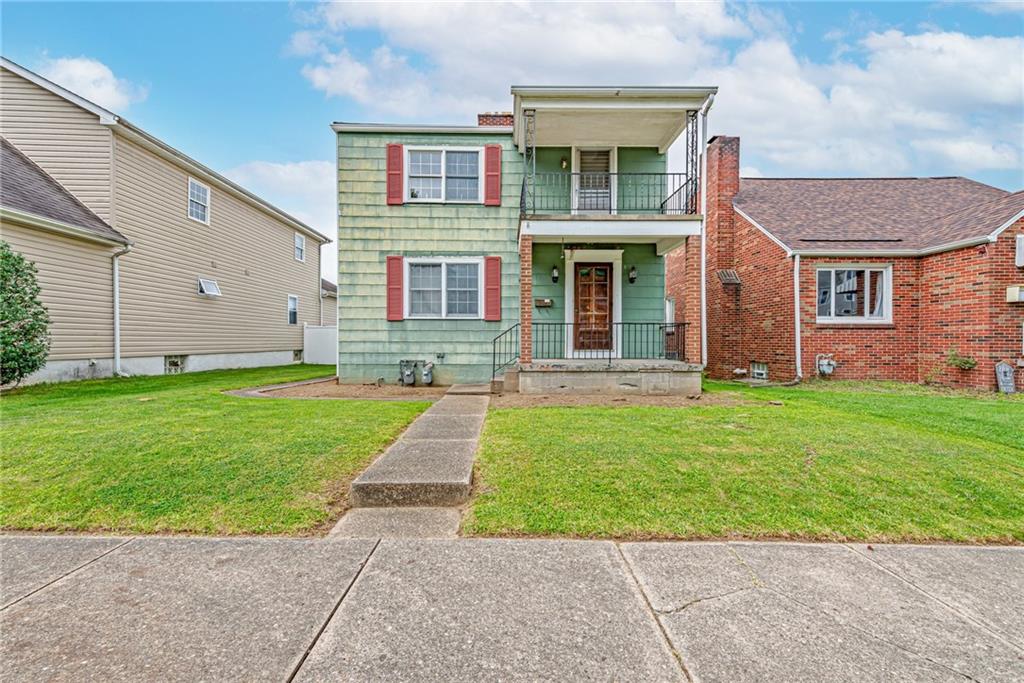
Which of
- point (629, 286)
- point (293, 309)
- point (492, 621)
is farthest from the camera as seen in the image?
point (293, 309)

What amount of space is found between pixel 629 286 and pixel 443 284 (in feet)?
14.4

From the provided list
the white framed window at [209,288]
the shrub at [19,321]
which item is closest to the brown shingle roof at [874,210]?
the white framed window at [209,288]

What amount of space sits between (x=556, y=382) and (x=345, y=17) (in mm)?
10244

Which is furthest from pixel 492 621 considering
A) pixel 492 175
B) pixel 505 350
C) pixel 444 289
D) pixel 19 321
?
pixel 19 321

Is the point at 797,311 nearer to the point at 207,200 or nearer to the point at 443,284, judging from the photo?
the point at 443,284

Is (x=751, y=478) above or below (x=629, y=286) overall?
below

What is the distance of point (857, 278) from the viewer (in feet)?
37.0

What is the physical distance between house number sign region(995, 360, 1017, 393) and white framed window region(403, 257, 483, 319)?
10992 mm

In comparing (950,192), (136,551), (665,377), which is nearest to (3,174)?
→ (136,551)

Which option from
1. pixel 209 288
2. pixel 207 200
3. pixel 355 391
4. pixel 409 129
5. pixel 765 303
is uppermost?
pixel 409 129

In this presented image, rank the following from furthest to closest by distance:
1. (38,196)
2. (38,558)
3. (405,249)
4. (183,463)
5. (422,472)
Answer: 1. (405,249)
2. (38,196)
3. (183,463)
4. (422,472)
5. (38,558)

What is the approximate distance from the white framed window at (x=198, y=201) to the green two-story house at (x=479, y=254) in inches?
264

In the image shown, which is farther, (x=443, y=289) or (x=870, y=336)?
(x=870, y=336)

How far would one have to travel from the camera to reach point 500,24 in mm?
10289
